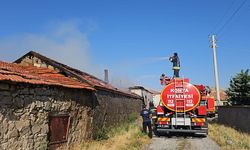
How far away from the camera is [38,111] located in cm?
875

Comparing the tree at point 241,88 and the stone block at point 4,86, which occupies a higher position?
the tree at point 241,88

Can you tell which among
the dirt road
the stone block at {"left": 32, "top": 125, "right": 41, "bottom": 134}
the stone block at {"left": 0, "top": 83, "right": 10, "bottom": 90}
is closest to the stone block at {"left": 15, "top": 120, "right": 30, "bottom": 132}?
the stone block at {"left": 32, "top": 125, "right": 41, "bottom": 134}

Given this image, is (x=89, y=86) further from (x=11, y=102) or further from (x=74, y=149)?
(x=11, y=102)

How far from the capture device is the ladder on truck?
1480 cm

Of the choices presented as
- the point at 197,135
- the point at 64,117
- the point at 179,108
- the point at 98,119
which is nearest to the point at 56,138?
the point at 64,117

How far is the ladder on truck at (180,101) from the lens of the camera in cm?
1480

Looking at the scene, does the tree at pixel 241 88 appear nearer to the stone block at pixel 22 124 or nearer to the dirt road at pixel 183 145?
the dirt road at pixel 183 145

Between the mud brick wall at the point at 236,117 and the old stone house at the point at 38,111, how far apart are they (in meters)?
9.47

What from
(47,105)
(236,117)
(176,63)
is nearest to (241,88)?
(236,117)

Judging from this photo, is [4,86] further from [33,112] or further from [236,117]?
[236,117]

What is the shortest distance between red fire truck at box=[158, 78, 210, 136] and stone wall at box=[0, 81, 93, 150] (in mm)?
5118

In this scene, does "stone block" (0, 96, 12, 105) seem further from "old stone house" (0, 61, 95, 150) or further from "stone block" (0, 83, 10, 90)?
"stone block" (0, 83, 10, 90)

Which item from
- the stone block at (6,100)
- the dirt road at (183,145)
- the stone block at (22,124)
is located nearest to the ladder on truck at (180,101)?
the dirt road at (183,145)

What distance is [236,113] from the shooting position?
63.9 ft
